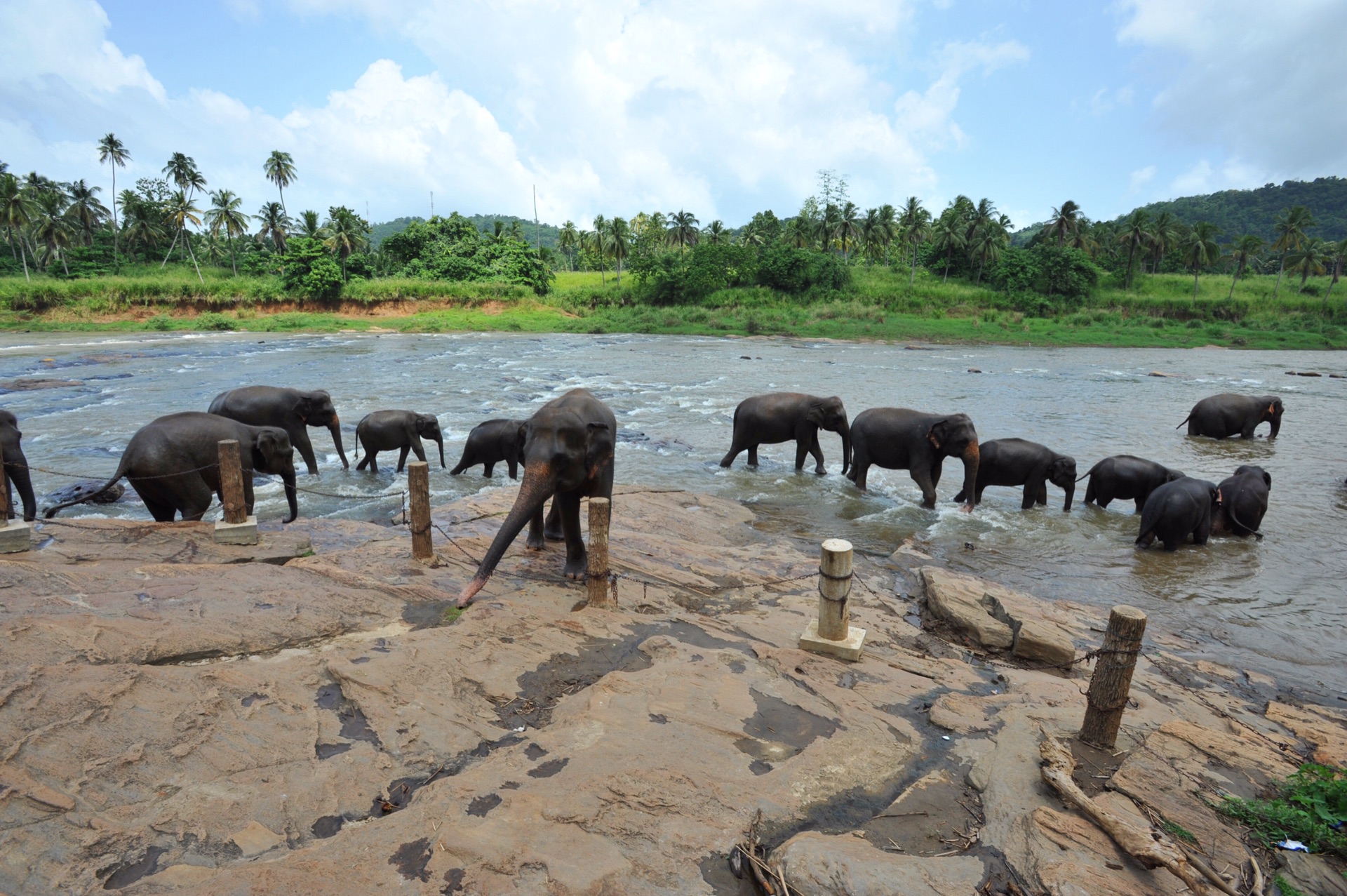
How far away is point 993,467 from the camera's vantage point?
11.3m

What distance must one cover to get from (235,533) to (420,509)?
6.88ft

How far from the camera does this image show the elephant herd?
9.29 m

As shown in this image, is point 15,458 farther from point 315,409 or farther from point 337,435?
point 337,435

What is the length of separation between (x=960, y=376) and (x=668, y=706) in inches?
1096

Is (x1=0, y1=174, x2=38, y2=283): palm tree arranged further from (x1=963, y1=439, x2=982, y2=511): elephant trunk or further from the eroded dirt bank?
(x1=963, y1=439, x2=982, y2=511): elephant trunk

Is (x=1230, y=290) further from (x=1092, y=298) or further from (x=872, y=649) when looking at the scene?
(x=872, y=649)

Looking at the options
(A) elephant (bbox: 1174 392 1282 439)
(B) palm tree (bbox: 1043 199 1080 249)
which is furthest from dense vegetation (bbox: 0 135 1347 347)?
(A) elephant (bbox: 1174 392 1282 439)

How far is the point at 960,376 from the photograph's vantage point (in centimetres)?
2931

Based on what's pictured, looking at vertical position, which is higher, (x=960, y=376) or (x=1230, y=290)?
(x=1230, y=290)

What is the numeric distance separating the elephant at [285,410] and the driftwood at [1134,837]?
36.8ft

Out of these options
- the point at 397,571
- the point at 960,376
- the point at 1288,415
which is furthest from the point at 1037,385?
the point at 397,571

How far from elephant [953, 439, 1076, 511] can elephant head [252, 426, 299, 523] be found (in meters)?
9.50

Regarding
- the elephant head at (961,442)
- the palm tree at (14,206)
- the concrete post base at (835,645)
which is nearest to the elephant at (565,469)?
the concrete post base at (835,645)

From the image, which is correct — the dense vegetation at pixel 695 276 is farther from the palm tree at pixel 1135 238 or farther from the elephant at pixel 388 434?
the elephant at pixel 388 434
